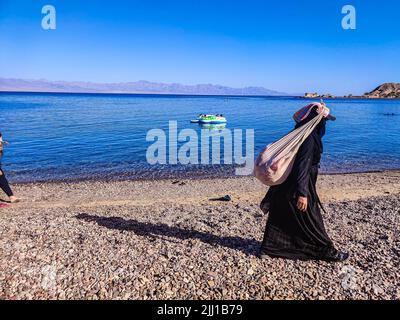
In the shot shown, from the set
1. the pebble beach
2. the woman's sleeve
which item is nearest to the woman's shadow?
the pebble beach

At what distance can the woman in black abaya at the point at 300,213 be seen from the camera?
17.6 feet

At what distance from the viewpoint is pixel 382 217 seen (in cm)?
887

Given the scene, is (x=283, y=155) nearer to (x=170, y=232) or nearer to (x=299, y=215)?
(x=299, y=215)

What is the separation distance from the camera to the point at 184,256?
6203 millimetres

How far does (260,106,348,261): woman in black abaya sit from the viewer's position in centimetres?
538

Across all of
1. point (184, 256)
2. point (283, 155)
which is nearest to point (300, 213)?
point (283, 155)

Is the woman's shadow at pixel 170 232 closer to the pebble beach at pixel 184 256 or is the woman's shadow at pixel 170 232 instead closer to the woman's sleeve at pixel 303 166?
the pebble beach at pixel 184 256

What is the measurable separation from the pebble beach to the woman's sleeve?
1.54 m

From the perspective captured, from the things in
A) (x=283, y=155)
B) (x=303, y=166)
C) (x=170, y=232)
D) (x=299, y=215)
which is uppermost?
(x=283, y=155)

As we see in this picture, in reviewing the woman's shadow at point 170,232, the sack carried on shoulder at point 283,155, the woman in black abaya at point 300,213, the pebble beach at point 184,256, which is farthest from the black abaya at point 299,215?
the woman's shadow at point 170,232

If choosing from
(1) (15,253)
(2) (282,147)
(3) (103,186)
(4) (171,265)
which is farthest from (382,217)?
(3) (103,186)

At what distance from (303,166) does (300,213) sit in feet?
3.13

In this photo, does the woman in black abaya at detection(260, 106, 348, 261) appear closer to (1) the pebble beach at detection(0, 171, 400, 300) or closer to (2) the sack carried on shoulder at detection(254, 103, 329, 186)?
(2) the sack carried on shoulder at detection(254, 103, 329, 186)
